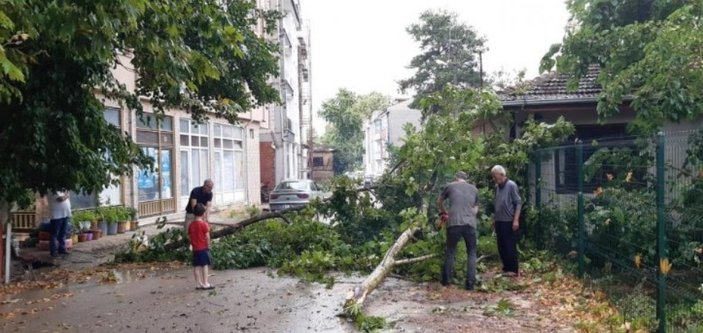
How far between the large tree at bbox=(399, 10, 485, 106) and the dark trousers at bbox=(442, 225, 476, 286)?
39.7m

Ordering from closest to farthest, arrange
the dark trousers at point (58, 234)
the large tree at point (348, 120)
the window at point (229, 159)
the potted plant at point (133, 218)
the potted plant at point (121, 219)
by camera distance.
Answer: the dark trousers at point (58, 234) → the potted plant at point (121, 219) → the potted plant at point (133, 218) → the window at point (229, 159) → the large tree at point (348, 120)

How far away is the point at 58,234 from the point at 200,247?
5.56m

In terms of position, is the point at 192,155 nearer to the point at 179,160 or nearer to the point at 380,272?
the point at 179,160

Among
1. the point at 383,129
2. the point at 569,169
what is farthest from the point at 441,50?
the point at 569,169

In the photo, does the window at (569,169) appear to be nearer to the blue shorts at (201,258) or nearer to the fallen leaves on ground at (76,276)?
the blue shorts at (201,258)

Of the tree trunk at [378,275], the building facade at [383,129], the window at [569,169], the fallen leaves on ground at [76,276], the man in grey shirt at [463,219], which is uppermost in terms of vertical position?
the building facade at [383,129]

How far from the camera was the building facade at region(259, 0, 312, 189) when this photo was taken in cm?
3956

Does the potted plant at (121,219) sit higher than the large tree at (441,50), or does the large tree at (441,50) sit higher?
the large tree at (441,50)

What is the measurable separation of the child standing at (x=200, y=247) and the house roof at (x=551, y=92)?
7.65 metres

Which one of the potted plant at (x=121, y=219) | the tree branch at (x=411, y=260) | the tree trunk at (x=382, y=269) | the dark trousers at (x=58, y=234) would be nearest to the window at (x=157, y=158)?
the potted plant at (x=121, y=219)

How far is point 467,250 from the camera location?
9328 mm

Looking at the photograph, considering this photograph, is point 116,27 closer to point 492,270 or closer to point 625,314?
point 625,314

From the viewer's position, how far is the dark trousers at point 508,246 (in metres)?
10.0

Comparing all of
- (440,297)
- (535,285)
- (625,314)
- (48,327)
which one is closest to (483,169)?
(535,285)
